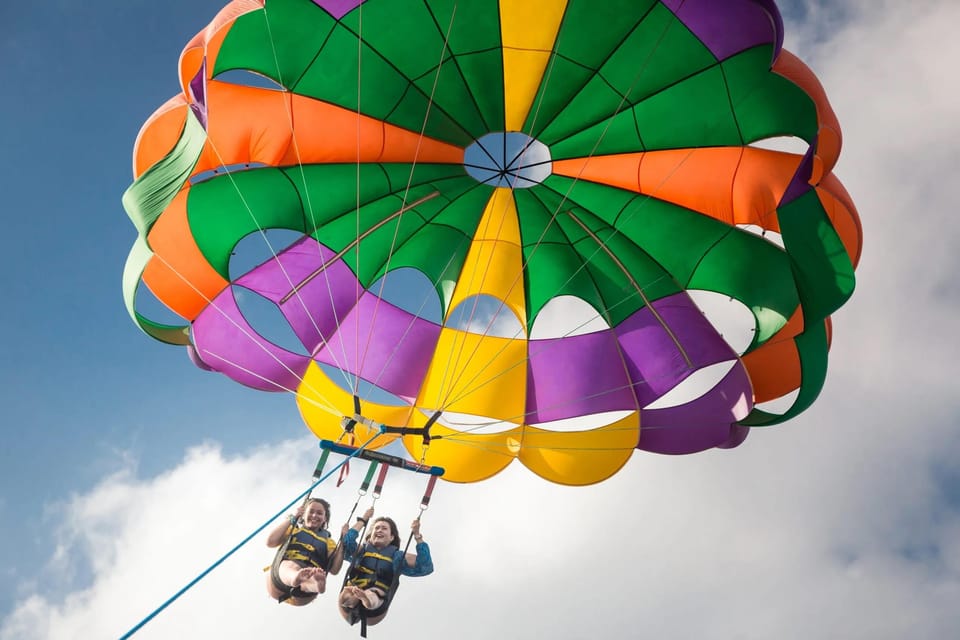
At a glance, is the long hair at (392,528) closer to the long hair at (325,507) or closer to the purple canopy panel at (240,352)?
the long hair at (325,507)

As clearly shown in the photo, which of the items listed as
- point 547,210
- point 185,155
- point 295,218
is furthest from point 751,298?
point 185,155

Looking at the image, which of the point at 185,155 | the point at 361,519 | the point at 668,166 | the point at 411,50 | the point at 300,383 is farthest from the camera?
the point at 300,383

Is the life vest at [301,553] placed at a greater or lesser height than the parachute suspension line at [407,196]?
lesser

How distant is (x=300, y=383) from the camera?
21.9ft

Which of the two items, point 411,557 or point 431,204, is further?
point 431,204

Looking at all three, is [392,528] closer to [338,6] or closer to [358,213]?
[358,213]

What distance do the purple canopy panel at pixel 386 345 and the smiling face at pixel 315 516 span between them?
1.41 m

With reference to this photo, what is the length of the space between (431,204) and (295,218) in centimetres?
113

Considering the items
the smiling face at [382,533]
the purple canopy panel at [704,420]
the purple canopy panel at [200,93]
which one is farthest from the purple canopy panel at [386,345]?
the purple canopy panel at [200,93]

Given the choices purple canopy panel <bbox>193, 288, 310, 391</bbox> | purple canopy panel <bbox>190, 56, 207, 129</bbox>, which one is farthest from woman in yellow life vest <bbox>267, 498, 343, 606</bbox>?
purple canopy panel <bbox>190, 56, 207, 129</bbox>

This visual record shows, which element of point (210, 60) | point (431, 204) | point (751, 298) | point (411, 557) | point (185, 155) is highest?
point (431, 204)

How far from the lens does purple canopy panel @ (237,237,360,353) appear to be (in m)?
6.45

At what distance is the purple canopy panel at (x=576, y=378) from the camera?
259 inches

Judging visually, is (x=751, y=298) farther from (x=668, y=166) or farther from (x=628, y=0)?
(x=628, y=0)
